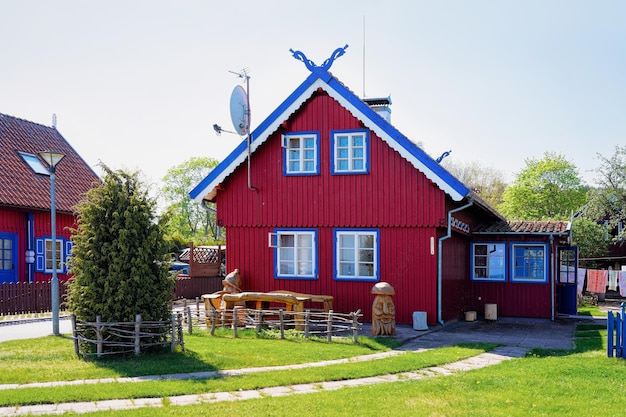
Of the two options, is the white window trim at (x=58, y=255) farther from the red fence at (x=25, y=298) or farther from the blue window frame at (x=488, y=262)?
the blue window frame at (x=488, y=262)

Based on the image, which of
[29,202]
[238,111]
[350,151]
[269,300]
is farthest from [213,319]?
[29,202]

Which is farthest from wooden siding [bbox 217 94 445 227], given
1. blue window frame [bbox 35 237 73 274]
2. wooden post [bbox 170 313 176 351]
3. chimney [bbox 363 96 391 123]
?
blue window frame [bbox 35 237 73 274]

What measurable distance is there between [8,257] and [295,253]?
12.5m

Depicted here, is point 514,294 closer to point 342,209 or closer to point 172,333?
point 342,209

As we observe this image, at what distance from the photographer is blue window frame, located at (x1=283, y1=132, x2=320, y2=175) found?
1905 cm

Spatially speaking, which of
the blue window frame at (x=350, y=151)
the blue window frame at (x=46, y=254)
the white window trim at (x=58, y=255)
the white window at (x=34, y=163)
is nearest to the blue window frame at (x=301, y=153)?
the blue window frame at (x=350, y=151)

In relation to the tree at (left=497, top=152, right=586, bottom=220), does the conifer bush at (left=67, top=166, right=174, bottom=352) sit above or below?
below

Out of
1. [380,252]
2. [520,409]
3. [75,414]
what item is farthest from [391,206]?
[75,414]

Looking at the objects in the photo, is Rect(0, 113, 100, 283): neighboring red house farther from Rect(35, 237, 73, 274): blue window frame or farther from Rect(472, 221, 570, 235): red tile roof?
Rect(472, 221, 570, 235): red tile roof

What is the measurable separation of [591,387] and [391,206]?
352 inches

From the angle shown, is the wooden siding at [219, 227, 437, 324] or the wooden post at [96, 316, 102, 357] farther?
the wooden siding at [219, 227, 437, 324]

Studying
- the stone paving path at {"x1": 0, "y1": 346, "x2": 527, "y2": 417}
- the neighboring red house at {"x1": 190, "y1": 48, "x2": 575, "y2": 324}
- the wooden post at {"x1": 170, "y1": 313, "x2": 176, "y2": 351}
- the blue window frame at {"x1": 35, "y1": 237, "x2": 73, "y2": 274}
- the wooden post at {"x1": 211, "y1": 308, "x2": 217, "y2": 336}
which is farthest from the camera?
the blue window frame at {"x1": 35, "y1": 237, "x2": 73, "y2": 274}

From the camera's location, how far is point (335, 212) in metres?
18.8

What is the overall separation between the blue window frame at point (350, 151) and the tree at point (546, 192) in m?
34.1
